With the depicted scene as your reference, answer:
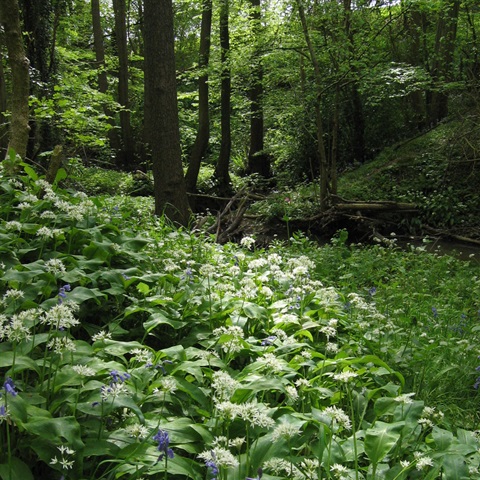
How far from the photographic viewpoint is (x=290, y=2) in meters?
9.21

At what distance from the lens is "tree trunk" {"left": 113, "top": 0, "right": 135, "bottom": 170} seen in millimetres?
19734

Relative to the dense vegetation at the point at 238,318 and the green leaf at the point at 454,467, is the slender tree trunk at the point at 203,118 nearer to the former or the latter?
the dense vegetation at the point at 238,318

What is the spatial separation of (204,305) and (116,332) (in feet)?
2.14

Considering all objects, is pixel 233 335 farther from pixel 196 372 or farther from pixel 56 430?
pixel 56 430

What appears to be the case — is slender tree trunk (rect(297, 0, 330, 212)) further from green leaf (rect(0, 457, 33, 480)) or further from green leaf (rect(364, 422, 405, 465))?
green leaf (rect(0, 457, 33, 480))

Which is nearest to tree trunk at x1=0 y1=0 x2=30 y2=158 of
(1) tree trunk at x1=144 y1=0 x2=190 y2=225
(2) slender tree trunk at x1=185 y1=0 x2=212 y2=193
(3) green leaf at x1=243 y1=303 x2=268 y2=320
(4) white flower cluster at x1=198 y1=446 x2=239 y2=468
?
(1) tree trunk at x1=144 y1=0 x2=190 y2=225

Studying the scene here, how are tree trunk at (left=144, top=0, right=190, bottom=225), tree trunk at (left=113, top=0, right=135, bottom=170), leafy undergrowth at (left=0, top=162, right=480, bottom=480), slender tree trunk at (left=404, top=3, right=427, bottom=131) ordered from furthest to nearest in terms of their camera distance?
tree trunk at (left=113, top=0, right=135, bottom=170), slender tree trunk at (left=404, top=3, right=427, bottom=131), tree trunk at (left=144, top=0, right=190, bottom=225), leafy undergrowth at (left=0, top=162, right=480, bottom=480)

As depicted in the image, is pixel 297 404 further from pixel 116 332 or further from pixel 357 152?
pixel 357 152

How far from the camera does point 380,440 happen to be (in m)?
2.04

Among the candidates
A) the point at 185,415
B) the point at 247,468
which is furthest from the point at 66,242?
the point at 247,468

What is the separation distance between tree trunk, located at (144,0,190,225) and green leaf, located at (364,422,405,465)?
513 centimetres

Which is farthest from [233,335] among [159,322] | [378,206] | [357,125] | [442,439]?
[357,125]

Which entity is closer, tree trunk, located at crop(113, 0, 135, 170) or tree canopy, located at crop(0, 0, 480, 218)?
tree canopy, located at crop(0, 0, 480, 218)

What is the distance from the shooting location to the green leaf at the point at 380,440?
6.45 feet
